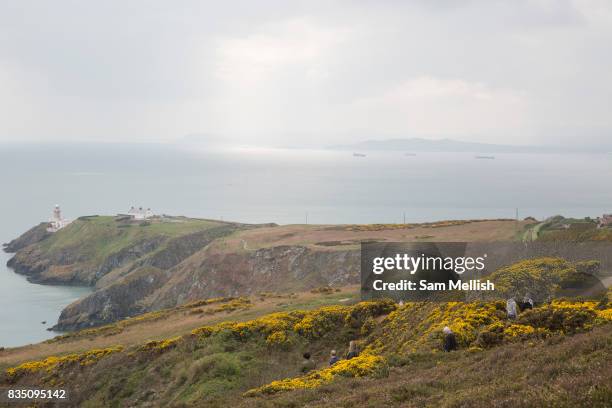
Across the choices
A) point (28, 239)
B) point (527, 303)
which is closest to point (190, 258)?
point (527, 303)

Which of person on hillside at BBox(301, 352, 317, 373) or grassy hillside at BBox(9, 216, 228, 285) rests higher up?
person on hillside at BBox(301, 352, 317, 373)

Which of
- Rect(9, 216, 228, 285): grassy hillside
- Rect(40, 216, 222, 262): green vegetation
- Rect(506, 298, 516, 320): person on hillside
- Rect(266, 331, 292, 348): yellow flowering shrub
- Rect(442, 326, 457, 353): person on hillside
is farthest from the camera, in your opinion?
Rect(40, 216, 222, 262): green vegetation

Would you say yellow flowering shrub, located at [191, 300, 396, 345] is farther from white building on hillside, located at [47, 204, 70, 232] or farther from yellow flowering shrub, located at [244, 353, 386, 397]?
white building on hillside, located at [47, 204, 70, 232]

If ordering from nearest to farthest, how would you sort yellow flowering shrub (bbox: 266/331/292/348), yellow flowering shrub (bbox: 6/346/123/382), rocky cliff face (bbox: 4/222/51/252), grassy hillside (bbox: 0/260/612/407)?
grassy hillside (bbox: 0/260/612/407) → yellow flowering shrub (bbox: 266/331/292/348) → yellow flowering shrub (bbox: 6/346/123/382) → rocky cliff face (bbox: 4/222/51/252)

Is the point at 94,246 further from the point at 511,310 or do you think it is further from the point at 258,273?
the point at 511,310

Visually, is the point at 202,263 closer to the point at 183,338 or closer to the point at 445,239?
the point at 445,239

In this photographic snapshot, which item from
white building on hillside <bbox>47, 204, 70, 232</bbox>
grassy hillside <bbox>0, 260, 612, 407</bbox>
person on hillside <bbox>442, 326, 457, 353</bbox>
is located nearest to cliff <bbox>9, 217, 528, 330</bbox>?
white building on hillside <bbox>47, 204, 70, 232</bbox>

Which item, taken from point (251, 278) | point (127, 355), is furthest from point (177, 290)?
point (127, 355)

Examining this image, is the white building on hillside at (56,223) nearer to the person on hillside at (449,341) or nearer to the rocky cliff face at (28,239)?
the rocky cliff face at (28,239)

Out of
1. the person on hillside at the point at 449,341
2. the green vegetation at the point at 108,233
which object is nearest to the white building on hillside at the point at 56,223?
the green vegetation at the point at 108,233
